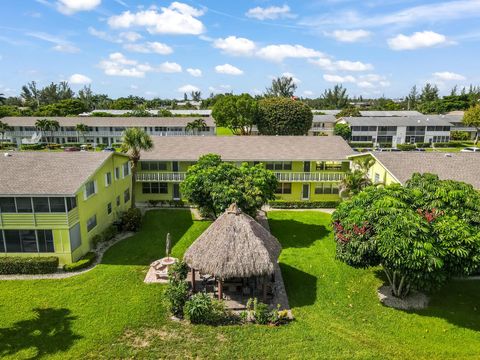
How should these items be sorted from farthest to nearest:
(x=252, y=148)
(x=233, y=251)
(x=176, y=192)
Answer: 1. (x=252, y=148)
2. (x=176, y=192)
3. (x=233, y=251)

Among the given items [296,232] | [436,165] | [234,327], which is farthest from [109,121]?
[234,327]

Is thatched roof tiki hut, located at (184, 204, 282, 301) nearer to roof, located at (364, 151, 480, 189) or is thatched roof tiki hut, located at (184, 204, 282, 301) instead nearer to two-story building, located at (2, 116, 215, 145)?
roof, located at (364, 151, 480, 189)

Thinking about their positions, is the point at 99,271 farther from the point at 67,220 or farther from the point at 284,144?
the point at 284,144

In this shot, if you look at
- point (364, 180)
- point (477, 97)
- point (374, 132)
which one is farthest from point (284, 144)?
point (477, 97)

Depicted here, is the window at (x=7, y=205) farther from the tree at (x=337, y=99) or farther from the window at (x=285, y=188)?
the tree at (x=337, y=99)

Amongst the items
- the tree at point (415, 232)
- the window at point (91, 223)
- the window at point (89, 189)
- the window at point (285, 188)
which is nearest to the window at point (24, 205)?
the window at point (89, 189)

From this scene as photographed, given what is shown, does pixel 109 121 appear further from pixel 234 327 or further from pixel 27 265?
pixel 234 327
